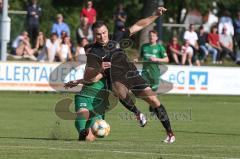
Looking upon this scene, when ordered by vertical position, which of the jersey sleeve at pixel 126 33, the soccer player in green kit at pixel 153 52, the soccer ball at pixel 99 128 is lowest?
the soccer ball at pixel 99 128

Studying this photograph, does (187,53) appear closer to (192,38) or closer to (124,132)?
(192,38)

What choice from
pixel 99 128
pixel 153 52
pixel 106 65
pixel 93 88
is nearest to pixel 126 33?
pixel 106 65

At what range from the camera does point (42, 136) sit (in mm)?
15859

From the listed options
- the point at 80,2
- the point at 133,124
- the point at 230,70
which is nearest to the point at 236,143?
the point at 133,124

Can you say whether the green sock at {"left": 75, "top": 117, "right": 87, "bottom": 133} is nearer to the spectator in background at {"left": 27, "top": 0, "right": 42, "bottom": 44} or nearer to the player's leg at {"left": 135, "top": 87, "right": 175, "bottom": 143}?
the player's leg at {"left": 135, "top": 87, "right": 175, "bottom": 143}

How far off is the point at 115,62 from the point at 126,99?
3.96 ft

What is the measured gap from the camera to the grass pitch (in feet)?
40.5

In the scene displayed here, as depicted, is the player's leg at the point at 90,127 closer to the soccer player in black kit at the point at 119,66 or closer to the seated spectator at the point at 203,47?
the soccer player in black kit at the point at 119,66

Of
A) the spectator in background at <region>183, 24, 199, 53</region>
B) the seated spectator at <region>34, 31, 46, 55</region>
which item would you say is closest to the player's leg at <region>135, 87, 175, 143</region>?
the seated spectator at <region>34, 31, 46, 55</region>

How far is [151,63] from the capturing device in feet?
79.4

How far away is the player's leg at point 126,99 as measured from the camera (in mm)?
15336

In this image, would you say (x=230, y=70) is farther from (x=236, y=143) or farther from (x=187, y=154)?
(x=187, y=154)

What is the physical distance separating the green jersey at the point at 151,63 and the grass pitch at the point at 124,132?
0.81m

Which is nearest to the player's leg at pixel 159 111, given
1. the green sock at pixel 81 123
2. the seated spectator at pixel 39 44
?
the green sock at pixel 81 123
